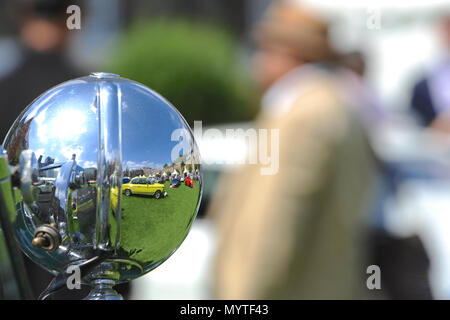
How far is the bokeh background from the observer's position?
3785 millimetres

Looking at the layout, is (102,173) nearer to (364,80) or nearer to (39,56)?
(39,56)

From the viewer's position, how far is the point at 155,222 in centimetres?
154

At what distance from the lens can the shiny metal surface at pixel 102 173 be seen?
148cm

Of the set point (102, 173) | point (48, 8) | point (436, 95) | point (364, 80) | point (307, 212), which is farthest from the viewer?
point (364, 80)

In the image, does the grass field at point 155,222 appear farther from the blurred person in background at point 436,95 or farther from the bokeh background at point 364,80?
the blurred person in background at point 436,95

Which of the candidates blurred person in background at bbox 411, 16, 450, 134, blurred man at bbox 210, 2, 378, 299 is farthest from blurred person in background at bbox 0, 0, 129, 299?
blurred person in background at bbox 411, 16, 450, 134

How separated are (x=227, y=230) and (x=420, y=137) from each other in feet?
8.94

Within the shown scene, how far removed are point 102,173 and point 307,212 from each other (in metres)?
1.76

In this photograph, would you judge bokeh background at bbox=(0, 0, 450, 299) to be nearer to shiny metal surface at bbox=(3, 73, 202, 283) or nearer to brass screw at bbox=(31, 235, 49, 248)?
shiny metal surface at bbox=(3, 73, 202, 283)

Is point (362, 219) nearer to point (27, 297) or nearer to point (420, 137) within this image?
point (27, 297)

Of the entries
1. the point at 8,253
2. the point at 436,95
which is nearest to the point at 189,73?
the point at 436,95

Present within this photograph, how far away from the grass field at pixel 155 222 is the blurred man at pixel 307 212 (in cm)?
155

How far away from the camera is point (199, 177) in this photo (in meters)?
1.64

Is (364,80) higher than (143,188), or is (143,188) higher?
(364,80)
